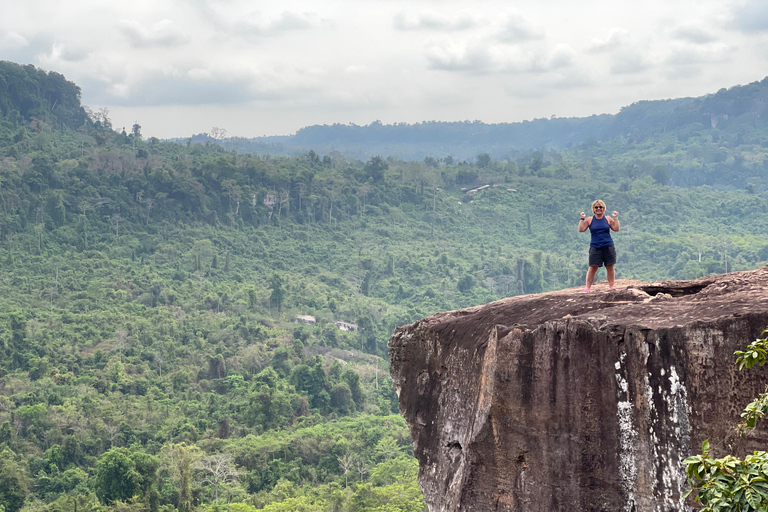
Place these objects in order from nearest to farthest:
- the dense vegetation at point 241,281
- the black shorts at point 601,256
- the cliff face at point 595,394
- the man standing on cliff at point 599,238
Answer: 1. the cliff face at point 595,394
2. the man standing on cliff at point 599,238
3. the black shorts at point 601,256
4. the dense vegetation at point 241,281

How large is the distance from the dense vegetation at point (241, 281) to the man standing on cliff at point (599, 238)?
690 inches

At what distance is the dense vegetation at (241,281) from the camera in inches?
1117

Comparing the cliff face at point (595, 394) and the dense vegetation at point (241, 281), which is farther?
the dense vegetation at point (241, 281)

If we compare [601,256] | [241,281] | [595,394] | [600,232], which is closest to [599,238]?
[600,232]

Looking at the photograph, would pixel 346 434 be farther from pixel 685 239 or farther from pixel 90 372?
pixel 685 239

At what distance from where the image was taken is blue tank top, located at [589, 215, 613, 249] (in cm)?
732

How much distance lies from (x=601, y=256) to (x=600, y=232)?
23 centimetres

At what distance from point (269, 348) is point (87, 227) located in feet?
68.5

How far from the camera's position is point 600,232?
24.1ft

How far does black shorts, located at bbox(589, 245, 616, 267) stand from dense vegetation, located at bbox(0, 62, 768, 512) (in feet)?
57.6

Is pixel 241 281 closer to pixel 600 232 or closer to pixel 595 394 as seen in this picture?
pixel 600 232

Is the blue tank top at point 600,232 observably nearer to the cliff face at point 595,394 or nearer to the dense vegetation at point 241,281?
the cliff face at point 595,394

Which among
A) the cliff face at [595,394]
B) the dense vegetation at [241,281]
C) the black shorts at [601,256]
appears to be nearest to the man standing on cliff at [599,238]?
the black shorts at [601,256]

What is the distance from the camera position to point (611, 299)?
22.0ft
